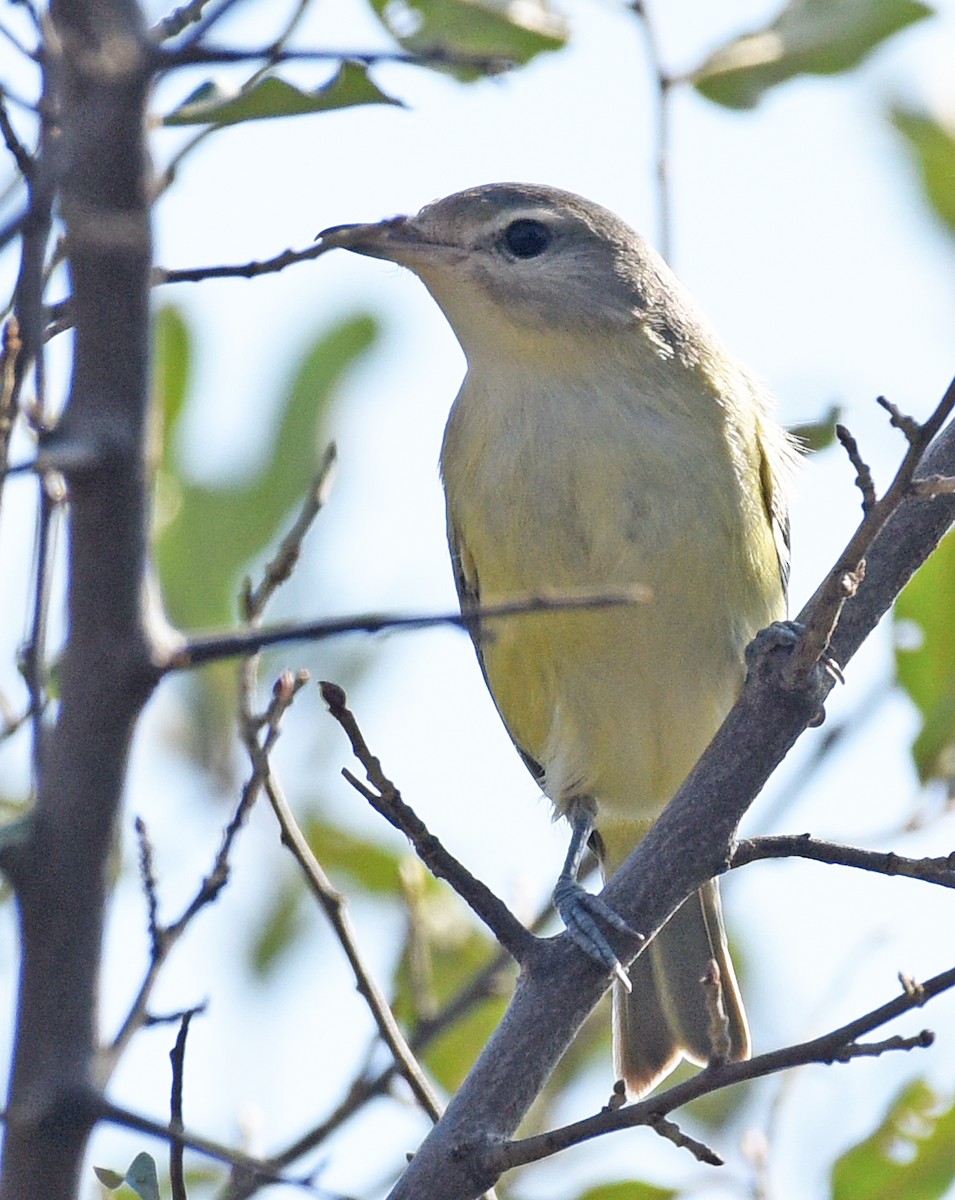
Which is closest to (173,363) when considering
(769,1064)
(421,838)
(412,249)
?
(412,249)

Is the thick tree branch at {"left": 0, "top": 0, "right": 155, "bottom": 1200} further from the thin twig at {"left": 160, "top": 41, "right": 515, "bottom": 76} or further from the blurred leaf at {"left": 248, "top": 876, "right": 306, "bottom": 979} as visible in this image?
the blurred leaf at {"left": 248, "top": 876, "right": 306, "bottom": 979}

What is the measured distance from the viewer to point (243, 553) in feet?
16.4

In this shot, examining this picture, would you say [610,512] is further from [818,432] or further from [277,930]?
[277,930]

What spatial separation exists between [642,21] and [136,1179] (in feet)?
10.3

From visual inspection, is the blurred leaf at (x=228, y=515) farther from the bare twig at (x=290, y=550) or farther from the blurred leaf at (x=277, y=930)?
the bare twig at (x=290, y=550)

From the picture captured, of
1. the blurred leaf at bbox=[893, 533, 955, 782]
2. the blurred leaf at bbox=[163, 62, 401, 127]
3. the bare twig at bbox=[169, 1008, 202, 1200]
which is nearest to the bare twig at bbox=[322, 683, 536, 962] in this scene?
the bare twig at bbox=[169, 1008, 202, 1200]

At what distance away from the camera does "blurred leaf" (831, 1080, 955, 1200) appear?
4.08 metres

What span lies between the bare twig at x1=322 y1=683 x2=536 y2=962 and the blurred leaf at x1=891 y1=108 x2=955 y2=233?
3.86m

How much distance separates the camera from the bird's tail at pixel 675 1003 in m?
4.63

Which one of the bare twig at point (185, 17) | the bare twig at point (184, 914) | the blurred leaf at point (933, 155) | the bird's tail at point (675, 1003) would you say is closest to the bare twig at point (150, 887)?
the bare twig at point (184, 914)

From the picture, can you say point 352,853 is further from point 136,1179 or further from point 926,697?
point 136,1179

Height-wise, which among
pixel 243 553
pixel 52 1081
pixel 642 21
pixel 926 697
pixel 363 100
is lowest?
pixel 52 1081

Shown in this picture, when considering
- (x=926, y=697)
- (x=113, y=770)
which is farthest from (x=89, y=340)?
(x=926, y=697)

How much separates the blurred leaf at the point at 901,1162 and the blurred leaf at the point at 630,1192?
418mm
